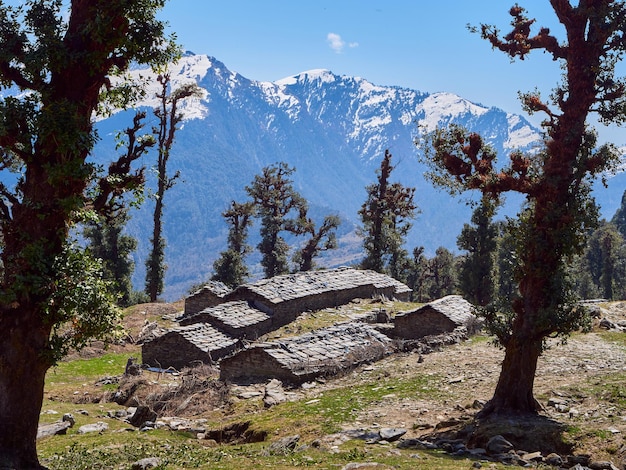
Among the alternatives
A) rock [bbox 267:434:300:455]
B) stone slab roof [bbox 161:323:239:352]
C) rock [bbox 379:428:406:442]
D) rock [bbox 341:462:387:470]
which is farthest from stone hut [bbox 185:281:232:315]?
rock [bbox 341:462:387:470]

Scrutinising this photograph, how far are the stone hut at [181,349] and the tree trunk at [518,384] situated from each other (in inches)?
638

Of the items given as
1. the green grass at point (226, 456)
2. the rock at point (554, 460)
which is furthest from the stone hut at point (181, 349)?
the rock at point (554, 460)

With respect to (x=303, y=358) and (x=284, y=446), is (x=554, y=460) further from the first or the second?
(x=303, y=358)

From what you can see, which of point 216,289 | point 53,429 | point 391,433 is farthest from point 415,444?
point 216,289

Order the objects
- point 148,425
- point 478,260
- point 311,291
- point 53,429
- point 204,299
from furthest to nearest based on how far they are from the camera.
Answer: point 478,260, point 204,299, point 311,291, point 148,425, point 53,429

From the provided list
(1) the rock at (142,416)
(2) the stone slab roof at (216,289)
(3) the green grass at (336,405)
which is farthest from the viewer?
(2) the stone slab roof at (216,289)

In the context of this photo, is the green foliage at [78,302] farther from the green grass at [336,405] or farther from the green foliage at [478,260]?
the green foliage at [478,260]

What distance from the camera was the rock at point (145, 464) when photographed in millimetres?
13602

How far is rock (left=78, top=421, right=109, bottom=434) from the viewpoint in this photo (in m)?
18.7

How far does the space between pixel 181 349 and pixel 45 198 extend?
19064 mm

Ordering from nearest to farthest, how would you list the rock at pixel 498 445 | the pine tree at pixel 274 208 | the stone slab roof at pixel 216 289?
the rock at pixel 498 445
the stone slab roof at pixel 216 289
the pine tree at pixel 274 208

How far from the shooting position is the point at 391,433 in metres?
17.0

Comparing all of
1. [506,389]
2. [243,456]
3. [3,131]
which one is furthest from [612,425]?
[3,131]

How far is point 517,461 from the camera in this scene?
14.1 metres
